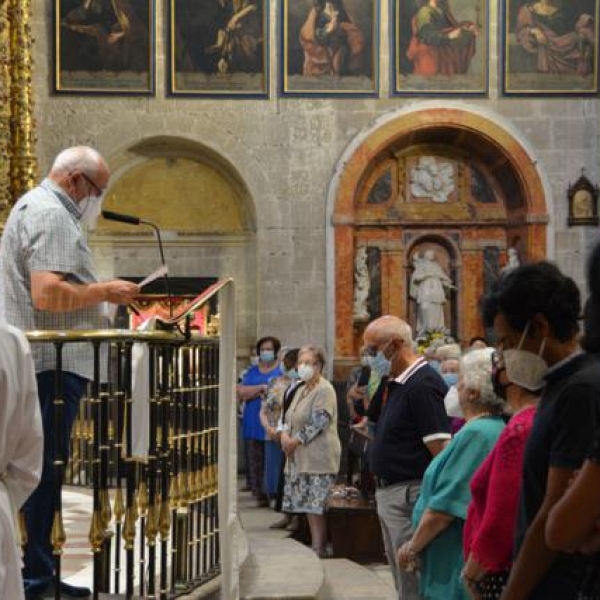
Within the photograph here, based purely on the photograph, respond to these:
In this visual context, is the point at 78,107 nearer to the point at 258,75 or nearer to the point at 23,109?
the point at 258,75

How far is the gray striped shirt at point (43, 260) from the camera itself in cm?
527

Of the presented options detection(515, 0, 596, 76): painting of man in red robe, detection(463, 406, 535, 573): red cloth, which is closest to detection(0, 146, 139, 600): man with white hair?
detection(463, 406, 535, 573): red cloth

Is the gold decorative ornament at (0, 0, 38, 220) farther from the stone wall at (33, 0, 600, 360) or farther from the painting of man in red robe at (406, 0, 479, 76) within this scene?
the painting of man in red robe at (406, 0, 479, 76)

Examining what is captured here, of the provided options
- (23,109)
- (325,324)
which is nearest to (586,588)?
(23,109)

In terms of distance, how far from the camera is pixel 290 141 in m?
18.3

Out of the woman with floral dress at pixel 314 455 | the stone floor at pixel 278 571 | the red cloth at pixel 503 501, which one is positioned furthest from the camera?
the woman with floral dress at pixel 314 455

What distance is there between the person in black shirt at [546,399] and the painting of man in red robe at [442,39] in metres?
15.1

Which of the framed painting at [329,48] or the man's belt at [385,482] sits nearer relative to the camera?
the man's belt at [385,482]

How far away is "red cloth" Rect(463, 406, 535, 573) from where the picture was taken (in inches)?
152

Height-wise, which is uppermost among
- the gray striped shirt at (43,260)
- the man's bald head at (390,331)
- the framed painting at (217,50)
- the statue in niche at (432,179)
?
the framed painting at (217,50)

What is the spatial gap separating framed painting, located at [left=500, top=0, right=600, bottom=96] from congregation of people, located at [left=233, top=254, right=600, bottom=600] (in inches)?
406

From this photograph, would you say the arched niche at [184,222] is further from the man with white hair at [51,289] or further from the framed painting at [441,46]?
the man with white hair at [51,289]

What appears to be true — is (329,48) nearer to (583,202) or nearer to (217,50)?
(217,50)

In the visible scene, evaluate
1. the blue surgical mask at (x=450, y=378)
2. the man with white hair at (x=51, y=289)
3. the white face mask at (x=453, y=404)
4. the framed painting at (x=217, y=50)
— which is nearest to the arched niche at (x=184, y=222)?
the framed painting at (x=217, y=50)
